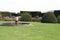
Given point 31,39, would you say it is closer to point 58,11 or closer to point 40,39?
point 40,39

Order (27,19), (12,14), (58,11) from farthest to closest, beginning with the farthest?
(12,14) < (58,11) < (27,19)

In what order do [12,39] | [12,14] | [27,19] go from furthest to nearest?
[12,14]
[27,19]
[12,39]

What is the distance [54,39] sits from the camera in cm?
938

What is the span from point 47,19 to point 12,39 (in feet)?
59.6

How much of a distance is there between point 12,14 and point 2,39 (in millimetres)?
35107

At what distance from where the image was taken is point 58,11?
3869 centimetres

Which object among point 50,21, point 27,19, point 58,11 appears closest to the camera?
point 50,21

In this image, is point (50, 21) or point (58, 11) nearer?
point (50, 21)

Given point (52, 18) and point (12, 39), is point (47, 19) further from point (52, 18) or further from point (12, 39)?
point (12, 39)

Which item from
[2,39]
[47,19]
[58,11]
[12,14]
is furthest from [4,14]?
[2,39]

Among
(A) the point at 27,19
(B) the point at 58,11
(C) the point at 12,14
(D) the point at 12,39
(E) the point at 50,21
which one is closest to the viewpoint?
(D) the point at 12,39

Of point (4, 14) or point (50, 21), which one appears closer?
point (50, 21)

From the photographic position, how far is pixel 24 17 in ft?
101

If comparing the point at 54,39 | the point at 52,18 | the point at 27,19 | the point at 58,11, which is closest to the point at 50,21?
the point at 52,18
